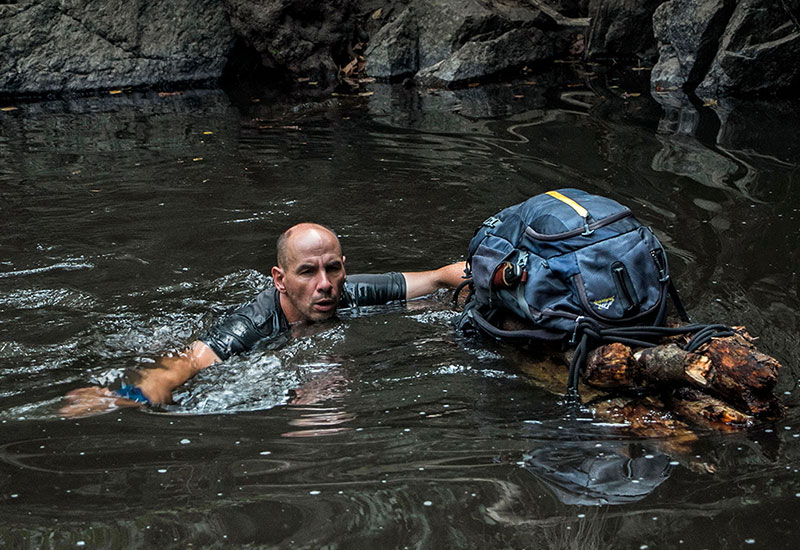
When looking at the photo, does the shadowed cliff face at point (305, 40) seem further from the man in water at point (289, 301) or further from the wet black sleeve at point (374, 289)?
the man in water at point (289, 301)

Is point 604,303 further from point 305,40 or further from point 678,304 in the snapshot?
point 305,40

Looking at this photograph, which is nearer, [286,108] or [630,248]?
[630,248]

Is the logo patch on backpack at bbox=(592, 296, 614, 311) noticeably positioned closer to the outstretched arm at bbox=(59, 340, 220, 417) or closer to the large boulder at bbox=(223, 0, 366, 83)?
the outstretched arm at bbox=(59, 340, 220, 417)

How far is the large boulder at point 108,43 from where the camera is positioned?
14742 millimetres

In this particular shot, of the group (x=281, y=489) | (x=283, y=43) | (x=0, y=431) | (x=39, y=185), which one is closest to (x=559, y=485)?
(x=281, y=489)

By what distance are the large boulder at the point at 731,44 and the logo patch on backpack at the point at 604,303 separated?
826 cm

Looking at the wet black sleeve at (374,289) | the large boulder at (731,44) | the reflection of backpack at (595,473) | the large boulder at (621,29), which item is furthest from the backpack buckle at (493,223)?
→ the large boulder at (621,29)

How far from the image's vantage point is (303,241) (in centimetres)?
523

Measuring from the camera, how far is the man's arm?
19.1ft

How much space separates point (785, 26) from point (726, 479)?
31.9 feet

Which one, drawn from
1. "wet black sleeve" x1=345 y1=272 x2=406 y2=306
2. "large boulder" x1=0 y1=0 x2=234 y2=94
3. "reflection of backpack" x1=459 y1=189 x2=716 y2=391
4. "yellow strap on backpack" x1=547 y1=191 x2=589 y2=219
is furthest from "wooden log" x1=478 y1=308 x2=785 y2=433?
"large boulder" x1=0 y1=0 x2=234 y2=94

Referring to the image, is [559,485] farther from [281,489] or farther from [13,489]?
[13,489]

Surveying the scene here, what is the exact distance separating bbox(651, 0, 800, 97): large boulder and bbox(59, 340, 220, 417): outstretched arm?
895 centimetres

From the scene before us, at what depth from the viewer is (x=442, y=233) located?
283 inches
